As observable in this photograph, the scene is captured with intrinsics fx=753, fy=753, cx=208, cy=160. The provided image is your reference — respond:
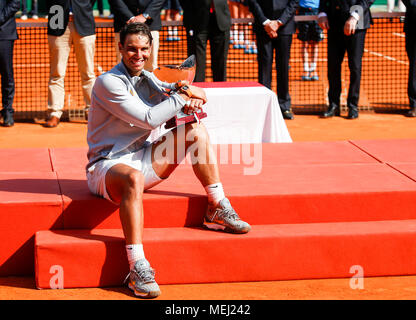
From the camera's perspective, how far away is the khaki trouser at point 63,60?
873 cm

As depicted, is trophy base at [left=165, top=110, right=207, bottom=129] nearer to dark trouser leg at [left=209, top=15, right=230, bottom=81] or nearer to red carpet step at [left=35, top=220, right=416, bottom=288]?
red carpet step at [left=35, top=220, right=416, bottom=288]

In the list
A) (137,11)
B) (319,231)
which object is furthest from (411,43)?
(319,231)

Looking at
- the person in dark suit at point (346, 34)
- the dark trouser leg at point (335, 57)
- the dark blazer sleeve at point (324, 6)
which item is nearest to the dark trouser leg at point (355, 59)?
the person in dark suit at point (346, 34)

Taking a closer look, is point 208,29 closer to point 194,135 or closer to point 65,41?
point 65,41

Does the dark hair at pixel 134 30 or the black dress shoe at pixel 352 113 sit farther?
the black dress shoe at pixel 352 113

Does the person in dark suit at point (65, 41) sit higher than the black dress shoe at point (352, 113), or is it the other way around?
the person in dark suit at point (65, 41)

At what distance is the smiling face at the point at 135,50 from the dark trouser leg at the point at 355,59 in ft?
15.3

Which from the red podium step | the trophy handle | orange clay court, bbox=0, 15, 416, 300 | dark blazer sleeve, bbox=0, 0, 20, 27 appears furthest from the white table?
the red podium step

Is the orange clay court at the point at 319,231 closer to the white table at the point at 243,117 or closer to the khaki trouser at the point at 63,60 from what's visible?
the white table at the point at 243,117

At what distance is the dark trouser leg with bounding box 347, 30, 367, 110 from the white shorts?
15.3 feet

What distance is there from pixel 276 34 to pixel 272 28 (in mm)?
106

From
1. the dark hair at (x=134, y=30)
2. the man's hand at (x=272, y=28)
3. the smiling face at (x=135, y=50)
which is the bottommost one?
the smiling face at (x=135, y=50)
